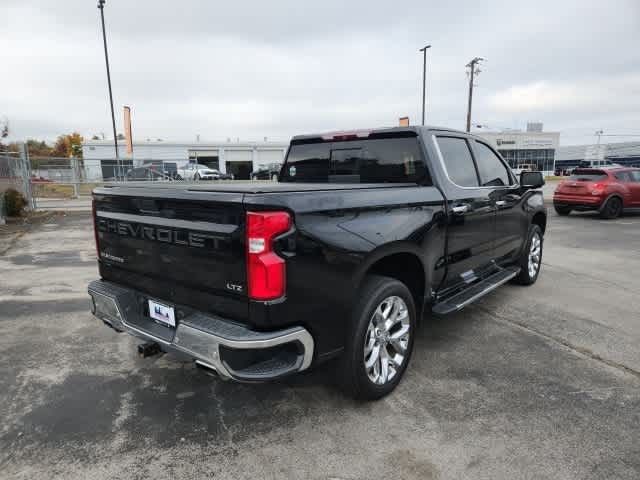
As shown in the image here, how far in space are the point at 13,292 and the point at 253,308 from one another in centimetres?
480

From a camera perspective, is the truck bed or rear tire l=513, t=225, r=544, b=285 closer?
the truck bed

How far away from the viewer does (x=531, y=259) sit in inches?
228

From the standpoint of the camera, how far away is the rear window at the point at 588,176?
1329 cm

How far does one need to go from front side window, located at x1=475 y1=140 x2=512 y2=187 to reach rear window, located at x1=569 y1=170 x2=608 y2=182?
413 inches

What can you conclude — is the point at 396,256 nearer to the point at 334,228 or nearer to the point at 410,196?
the point at 410,196

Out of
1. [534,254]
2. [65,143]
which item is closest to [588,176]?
[534,254]

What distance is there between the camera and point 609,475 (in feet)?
7.43

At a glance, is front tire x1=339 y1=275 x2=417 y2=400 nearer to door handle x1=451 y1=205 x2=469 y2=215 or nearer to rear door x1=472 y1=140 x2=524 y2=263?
door handle x1=451 y1=205 x2=469 y2=215

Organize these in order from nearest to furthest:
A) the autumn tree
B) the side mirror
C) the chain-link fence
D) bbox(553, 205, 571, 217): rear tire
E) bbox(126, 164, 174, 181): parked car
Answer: the side mirror
the chain-link fence
bbox(553, 205, 571, 217): rear tire
bbox(126, 164, 174, 181): parked car
the autumn tree

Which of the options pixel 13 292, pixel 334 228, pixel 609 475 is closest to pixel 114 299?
pixel 334 228

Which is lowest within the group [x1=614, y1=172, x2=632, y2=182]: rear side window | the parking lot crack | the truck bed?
the parking lot crack

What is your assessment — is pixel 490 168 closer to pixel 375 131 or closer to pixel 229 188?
pixel 375 131

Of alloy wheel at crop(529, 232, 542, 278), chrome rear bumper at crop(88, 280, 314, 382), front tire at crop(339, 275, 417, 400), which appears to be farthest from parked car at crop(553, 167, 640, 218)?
chrome rear bumper at crop(88, 280, 314, 382)

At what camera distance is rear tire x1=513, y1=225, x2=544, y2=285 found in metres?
5.52
